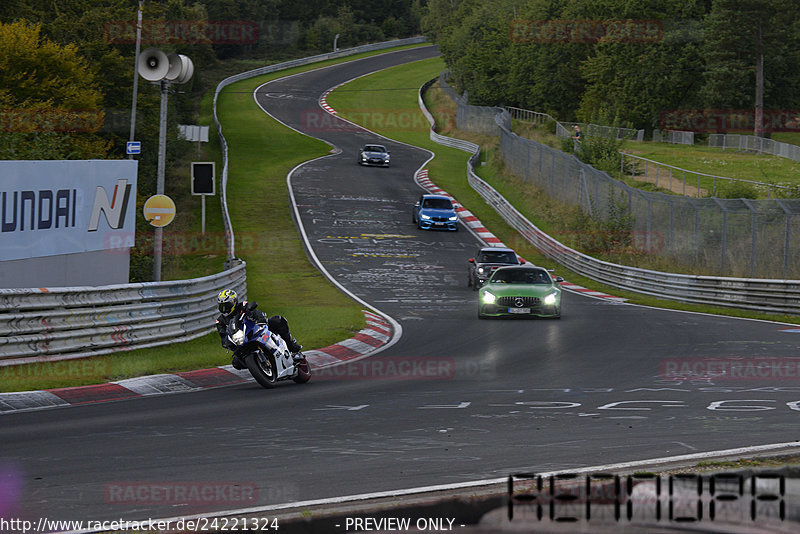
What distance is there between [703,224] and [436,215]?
1707 cm

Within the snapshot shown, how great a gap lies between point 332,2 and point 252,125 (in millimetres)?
76929

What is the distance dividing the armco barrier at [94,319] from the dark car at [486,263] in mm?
12286

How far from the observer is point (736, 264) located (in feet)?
87.6

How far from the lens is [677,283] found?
28078 mm

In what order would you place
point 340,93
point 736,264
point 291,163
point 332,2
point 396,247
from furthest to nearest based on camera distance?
point 332,2
point 340,93
point 291,163
point 396,247
point 736,264

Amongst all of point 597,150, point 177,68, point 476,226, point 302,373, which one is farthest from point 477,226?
point 302,373

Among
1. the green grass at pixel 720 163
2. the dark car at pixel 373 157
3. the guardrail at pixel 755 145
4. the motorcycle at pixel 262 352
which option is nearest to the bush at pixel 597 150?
the green grass at pixel 720 163

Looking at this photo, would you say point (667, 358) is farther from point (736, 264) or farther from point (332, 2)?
point (332, 2)

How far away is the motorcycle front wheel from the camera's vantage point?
516 inches

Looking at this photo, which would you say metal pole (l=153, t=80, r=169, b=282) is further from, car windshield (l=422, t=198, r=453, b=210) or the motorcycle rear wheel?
car windshield (l=422, t=198, r=453, b=210)

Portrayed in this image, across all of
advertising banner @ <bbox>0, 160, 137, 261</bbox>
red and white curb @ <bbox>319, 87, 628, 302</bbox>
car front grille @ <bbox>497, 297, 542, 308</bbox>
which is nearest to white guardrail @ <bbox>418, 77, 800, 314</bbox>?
red and white curb @ <bbox>319, 87, 628, 302</bbox>

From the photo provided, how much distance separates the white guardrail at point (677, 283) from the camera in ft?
78.2

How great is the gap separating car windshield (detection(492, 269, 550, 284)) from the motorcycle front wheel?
11.0m

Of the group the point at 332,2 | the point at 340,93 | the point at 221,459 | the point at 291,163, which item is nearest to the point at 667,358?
the point at 221,459
